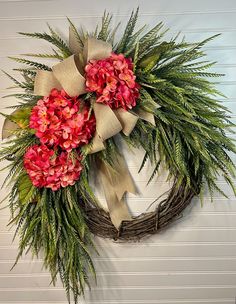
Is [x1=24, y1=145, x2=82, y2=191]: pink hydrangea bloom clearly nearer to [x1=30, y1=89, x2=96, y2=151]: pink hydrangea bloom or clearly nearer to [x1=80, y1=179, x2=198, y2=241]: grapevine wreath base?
[x1=30, y1=89, x2=96, y2=151]: pink hydrangea bloom

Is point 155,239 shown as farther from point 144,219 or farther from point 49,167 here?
point 49,167

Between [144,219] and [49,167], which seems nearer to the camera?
[49,167]

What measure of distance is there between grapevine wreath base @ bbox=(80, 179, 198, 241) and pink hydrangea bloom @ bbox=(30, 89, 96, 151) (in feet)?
1.00

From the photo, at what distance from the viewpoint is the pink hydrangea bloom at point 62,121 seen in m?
1.14

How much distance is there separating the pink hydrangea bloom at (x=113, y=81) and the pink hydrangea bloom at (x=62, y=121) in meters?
0.08

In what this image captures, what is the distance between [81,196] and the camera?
4.31 feet

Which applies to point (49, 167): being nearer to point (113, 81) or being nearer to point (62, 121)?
point (62, 121)

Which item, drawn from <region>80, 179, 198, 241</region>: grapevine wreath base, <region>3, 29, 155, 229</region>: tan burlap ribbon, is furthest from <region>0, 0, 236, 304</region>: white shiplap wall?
<region>3, 29, 155, 229</region>: tan burlap ribbon

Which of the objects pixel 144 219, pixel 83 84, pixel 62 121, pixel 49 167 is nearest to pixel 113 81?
pixel 83 84

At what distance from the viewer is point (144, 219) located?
1.32 meters

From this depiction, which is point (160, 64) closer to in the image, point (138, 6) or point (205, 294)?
point (138, 6)

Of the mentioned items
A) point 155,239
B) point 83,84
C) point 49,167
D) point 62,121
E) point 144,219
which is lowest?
point 155,239

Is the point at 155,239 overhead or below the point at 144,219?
below

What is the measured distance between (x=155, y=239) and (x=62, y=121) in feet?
2.17
